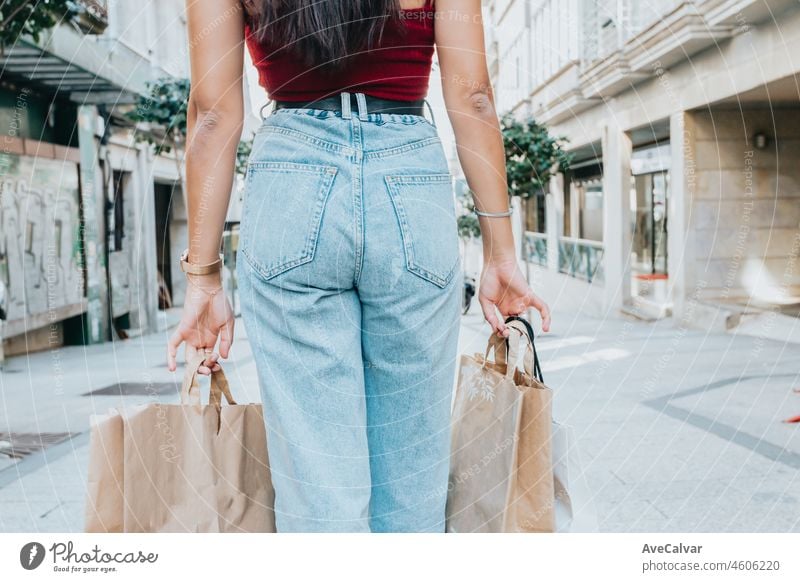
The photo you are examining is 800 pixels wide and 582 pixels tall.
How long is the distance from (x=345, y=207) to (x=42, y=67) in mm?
7880

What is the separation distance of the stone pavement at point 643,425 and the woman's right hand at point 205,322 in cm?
159

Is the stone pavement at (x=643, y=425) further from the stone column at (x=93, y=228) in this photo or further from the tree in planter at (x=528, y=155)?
the stone column at (x=93, y=228)

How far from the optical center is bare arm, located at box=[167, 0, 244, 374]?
134 cm

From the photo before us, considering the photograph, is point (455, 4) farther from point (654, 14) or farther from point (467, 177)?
point (654, 14)

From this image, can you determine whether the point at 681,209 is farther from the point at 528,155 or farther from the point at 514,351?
the point at 514,351

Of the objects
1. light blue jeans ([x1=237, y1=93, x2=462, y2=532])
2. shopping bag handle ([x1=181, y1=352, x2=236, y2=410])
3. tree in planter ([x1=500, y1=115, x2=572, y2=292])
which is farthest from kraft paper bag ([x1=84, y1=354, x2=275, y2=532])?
tree in planter ([x1=500, y1=115, x2=572, y2=292])

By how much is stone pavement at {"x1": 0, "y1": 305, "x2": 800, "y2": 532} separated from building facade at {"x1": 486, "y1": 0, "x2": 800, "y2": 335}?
61.3 inches

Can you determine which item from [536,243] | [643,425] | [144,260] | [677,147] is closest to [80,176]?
[144,260]

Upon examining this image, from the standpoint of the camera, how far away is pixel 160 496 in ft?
5.13

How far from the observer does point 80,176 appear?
10727 millimetres

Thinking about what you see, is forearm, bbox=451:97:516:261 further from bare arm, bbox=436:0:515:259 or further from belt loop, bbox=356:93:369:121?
belt loop, bbox=356:93:369:121

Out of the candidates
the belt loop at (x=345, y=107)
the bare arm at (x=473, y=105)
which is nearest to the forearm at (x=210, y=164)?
the belt loop at (x=345, y=107)

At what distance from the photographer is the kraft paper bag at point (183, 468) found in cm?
152
